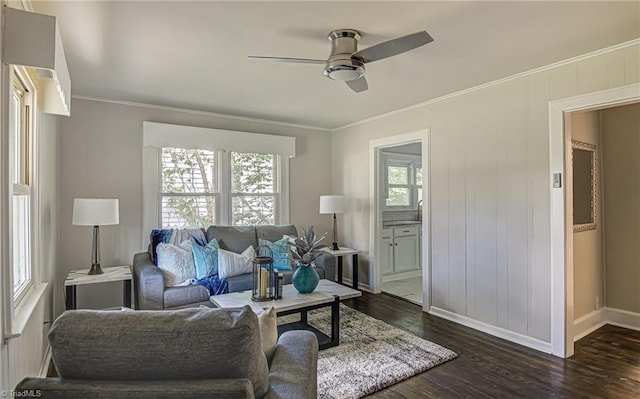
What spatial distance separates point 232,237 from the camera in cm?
431

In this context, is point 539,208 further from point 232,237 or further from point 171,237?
point 171,237

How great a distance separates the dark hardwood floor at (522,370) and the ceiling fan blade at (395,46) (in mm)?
2230

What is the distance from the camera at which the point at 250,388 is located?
3.57 ft

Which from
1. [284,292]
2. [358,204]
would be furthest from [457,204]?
[284,292]

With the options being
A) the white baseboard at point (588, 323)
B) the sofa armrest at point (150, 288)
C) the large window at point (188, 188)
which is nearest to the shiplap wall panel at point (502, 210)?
the white baseboard at point (588, 323)

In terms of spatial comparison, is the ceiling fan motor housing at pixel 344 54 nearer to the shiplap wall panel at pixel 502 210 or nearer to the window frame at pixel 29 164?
the shiplap wall panel at pixel 502 210

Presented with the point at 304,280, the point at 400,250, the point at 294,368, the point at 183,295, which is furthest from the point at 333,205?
the point at 294,368

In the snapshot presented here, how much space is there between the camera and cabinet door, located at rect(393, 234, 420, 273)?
5.68m

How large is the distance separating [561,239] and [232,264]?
3097mm

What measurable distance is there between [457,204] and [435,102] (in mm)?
1174

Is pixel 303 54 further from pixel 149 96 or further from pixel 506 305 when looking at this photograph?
pixel 506 305

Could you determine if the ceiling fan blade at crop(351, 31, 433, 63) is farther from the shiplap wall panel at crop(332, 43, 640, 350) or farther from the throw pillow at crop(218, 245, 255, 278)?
the throw pillow at crop(218, 245, 255, 278)

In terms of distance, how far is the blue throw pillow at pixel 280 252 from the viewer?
4.14 meters

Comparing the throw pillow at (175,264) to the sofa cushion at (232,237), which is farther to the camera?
the sofa cushion at (232,237)
